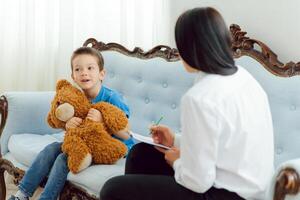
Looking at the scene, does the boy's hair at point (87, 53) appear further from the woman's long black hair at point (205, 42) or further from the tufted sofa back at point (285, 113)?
the woman's long black hair at point (205, 42)

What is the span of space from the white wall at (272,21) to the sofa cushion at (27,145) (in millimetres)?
1093

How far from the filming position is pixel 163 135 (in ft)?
5.96

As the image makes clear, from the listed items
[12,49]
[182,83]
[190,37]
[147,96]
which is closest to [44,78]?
[12,49]

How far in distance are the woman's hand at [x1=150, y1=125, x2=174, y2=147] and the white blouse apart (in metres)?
0.31

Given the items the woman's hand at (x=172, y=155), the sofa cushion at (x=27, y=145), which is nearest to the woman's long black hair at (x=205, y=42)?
the woman's hand at (x=172, y=155)

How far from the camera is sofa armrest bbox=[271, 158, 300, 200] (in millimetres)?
1441

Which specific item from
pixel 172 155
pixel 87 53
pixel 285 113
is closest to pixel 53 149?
pixel 87 53

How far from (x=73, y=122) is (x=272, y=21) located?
100 centimetres

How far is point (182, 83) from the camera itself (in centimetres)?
245

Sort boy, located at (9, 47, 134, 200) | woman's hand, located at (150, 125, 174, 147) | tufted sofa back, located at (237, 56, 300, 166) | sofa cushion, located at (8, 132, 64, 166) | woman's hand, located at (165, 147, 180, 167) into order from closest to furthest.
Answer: woman's hand, located at (165, 147, 180, 167) < woman's hand, located at (150, 125, 174, 147) < tufted sofa back, located at (237, 56, 300, 166) < boy, located at (9, 47, 134, 200) < sofa cushion, located at (8, 132, 64, 166)

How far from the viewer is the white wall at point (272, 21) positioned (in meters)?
2.19

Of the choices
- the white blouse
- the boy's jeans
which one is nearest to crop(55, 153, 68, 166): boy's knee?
the boy's jeans

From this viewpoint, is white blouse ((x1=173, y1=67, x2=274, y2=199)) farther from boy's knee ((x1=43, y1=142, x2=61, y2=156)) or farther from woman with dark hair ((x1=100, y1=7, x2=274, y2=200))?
boy's knee ((x1=43, y1=142, x2=61, y2=156))

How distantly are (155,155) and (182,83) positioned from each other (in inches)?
28.0
